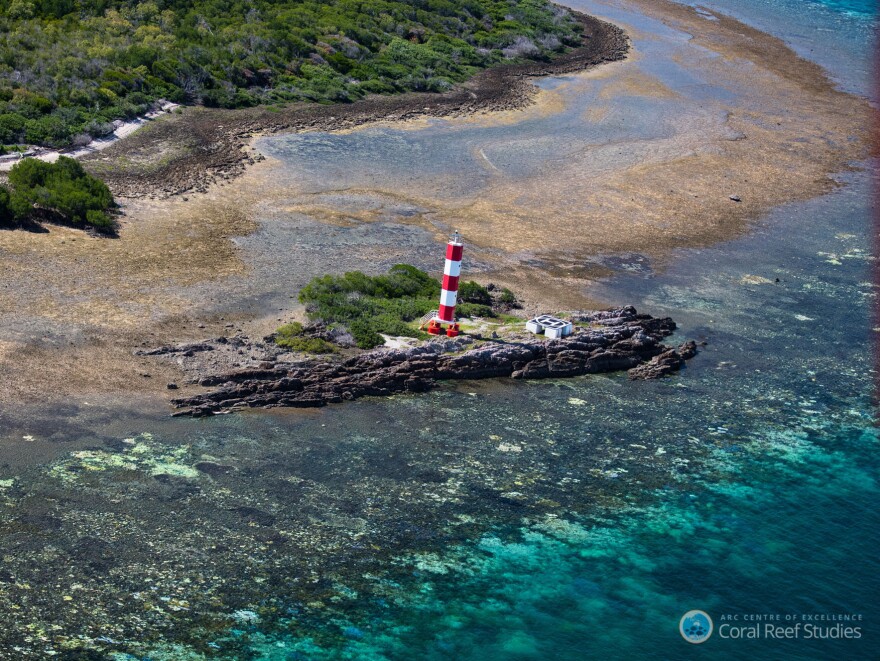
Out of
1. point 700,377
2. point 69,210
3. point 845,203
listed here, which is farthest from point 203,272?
point 845,203

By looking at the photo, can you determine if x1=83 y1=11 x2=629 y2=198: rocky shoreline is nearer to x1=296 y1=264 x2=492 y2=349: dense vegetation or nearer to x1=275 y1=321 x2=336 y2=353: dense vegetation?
x1=296 y1=264 x2=492 y2=349: dense vegetation

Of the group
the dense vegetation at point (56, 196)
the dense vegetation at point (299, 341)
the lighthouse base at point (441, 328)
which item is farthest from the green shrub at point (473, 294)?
the dense vegetation at point (56, 196)

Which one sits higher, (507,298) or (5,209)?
(5,209)

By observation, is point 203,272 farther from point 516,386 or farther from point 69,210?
point 516,386

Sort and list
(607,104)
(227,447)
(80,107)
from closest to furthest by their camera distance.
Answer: (227,447)
(80,107)
(607,104)

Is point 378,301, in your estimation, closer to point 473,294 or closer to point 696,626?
point 473,294

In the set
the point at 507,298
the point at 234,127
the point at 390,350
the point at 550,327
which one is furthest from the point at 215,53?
the point at 550,327
